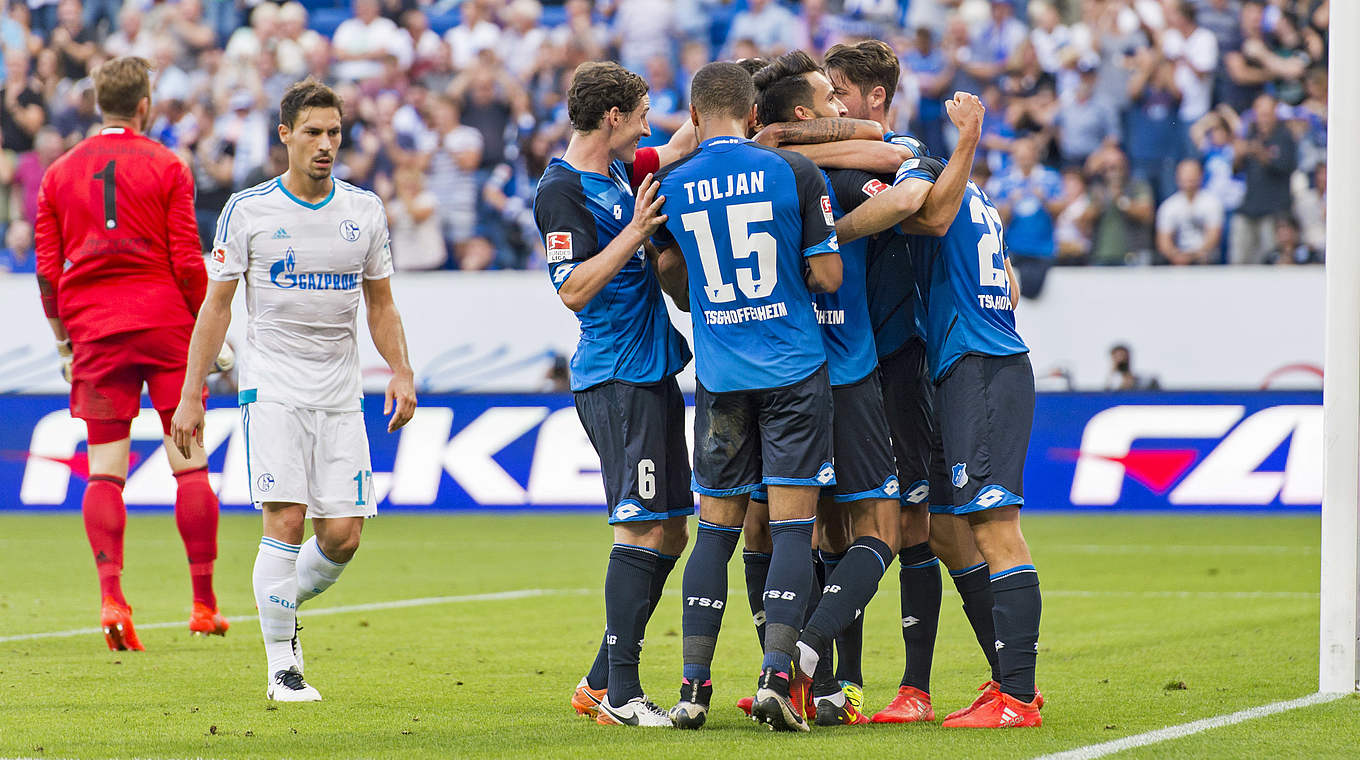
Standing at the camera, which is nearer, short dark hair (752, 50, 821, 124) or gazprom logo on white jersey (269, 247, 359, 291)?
short dark hair (752, 50, 821, 124)

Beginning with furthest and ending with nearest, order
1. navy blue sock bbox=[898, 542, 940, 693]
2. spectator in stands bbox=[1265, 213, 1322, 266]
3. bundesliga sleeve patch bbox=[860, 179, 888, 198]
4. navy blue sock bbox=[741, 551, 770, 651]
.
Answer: spectator in stands bbox=[1265, 213, 1322, 266] < navy blue sock bbox=[741, 551, 770, 651] < navy blue sock bbox=[898, 542, 940, 693] < bundesliga sleeve patch bbox=[860, 179, 888, 198]

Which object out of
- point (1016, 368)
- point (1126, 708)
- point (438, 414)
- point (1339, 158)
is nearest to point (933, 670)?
point (1126, 708)

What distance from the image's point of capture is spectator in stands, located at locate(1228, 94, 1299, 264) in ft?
54.8

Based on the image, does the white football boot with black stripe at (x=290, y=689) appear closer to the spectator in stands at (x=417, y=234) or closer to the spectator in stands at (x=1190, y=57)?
the spectator in stands at (x=417, y=234)

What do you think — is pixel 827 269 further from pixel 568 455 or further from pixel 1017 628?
pixel 568 455

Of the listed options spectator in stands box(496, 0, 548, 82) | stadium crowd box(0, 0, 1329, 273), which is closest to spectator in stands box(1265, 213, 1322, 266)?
stadium crowd box(0, 0, 1329, 273)

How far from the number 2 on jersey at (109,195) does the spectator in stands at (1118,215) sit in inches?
459

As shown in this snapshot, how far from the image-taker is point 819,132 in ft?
18.1

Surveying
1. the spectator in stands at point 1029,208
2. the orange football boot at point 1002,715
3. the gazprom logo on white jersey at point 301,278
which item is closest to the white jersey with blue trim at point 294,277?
the gazprom logo on white jersey at point 301,278

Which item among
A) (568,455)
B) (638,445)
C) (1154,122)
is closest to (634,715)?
(638,445)

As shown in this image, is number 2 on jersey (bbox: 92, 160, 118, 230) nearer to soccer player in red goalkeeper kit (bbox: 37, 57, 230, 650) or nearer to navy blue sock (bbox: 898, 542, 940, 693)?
soccer player in red goalkeeper kit (bbox: 37, 57, 230, 650)

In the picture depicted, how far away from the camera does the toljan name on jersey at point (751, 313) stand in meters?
5.27

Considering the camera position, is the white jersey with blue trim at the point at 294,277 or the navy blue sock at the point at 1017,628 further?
the white jersey with blue trim at the point at 294,277

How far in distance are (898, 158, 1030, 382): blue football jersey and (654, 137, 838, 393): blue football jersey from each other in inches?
15.9
